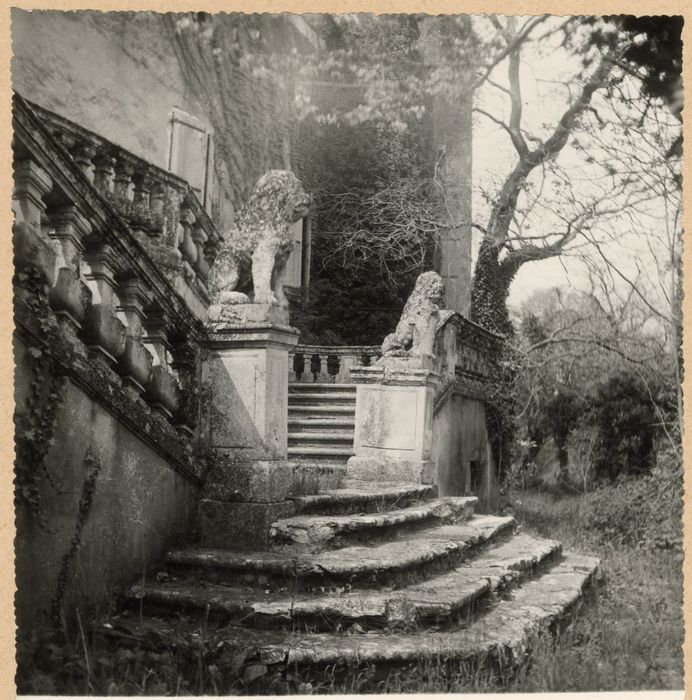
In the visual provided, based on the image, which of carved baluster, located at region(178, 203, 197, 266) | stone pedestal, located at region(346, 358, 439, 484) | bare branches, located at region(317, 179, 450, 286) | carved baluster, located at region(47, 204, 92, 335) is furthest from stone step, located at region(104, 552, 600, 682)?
bare branches, located at region(317, 179, 450, 286)

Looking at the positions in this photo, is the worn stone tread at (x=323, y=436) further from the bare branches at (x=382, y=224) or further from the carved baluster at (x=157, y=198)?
the bare branches at (x=382, y=224)

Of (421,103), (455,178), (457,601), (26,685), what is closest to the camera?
(26,685)

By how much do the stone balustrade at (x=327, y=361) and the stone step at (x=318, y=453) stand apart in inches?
94.2

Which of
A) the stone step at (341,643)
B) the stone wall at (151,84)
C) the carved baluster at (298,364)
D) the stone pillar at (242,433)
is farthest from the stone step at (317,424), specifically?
the stone step at (341,643)

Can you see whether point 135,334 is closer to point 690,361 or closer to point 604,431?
point 690,361

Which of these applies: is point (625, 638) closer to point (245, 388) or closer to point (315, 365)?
point (245, 388)

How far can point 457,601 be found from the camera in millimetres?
4312

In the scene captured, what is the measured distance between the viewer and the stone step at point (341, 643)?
3.66 meters

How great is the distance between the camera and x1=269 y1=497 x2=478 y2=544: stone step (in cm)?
467

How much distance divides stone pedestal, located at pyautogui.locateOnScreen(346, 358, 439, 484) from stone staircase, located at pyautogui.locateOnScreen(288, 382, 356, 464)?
1.50 ft

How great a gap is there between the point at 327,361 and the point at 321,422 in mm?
Answer: 2139

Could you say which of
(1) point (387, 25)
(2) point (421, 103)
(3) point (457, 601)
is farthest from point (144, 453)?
(2) point (421, 103)

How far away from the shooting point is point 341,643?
382 centimetres

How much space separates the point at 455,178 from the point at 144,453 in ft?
24.1
